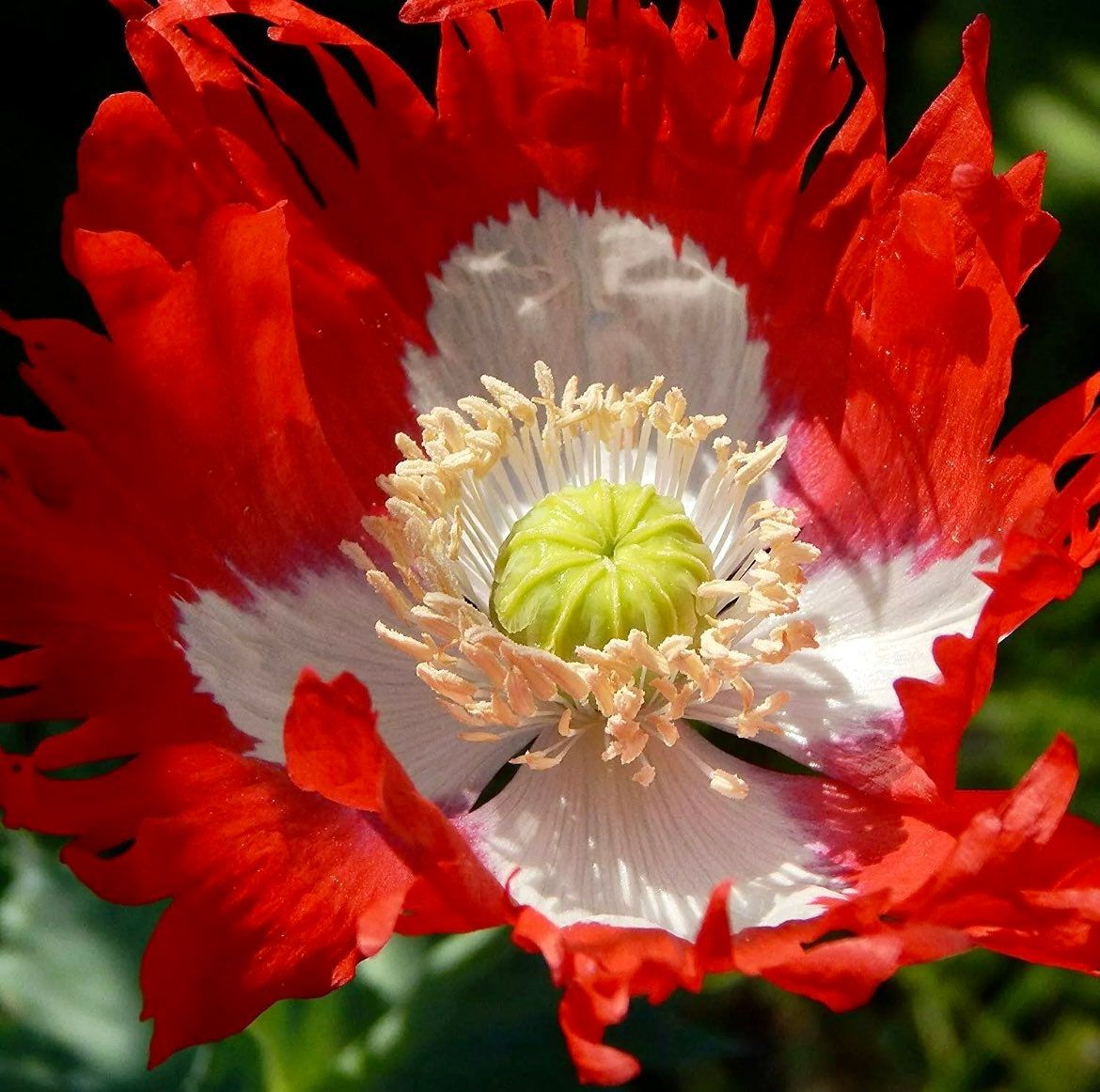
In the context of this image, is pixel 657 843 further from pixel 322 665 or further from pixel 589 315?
pixel 589 315

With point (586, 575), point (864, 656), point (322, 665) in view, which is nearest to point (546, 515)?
point (586, 575)

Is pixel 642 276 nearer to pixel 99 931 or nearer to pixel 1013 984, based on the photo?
pixel 99 931

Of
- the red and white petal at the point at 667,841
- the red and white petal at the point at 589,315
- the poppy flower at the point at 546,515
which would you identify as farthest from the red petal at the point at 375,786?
the red and white petal at the point at 589,315

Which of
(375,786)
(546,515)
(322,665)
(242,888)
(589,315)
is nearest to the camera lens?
(375,786)

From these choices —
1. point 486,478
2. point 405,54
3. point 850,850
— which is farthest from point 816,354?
point 405,54

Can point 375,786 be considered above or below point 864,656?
above

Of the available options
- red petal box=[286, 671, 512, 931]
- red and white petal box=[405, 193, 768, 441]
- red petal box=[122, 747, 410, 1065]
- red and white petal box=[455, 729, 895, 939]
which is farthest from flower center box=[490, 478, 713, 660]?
red petal box=[286, 671, 512, 931]
